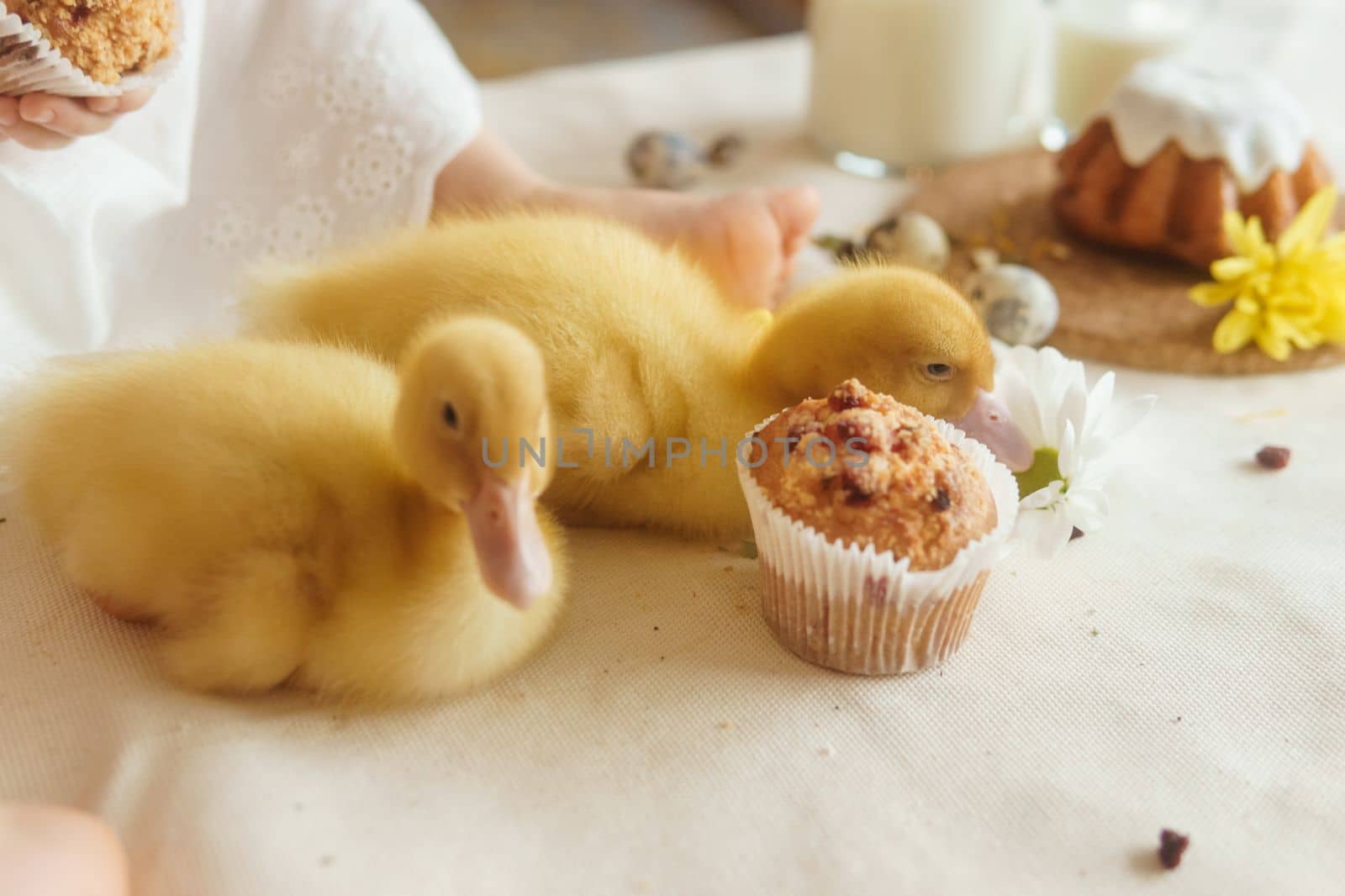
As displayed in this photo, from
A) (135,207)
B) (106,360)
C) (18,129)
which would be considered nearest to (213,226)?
(135,207)

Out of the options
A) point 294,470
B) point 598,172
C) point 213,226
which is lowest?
point 598,172

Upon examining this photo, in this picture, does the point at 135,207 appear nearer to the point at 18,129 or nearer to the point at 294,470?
the point at 18,129

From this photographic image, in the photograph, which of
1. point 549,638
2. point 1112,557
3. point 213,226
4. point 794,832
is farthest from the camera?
point 213,226

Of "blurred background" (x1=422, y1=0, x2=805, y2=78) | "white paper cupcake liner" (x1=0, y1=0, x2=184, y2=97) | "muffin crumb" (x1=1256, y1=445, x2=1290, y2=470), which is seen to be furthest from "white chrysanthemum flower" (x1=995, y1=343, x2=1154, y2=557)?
"blurred background" (x1=422, y1=0, x2=805, y2=78)

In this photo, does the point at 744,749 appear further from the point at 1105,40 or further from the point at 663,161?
the point at 1105,40

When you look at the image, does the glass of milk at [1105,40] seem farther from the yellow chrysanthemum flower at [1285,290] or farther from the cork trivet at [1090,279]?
the yellow chrysanthemum flower at [1285,290]

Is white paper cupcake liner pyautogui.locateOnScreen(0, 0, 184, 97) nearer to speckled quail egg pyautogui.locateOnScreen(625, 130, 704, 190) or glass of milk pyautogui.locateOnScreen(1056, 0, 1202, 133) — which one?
speckled quail egg pyautogui.locateOnScreen(625, 130, 704, 190)

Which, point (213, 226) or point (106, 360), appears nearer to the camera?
point (106, 360)
